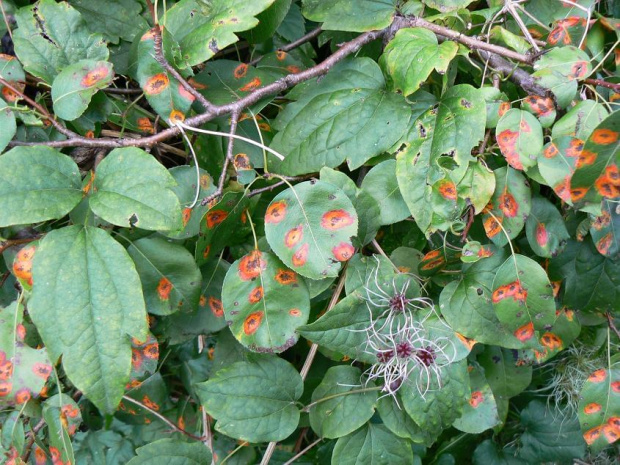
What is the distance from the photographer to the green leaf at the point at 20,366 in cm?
93

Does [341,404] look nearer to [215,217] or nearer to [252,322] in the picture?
[252,322]

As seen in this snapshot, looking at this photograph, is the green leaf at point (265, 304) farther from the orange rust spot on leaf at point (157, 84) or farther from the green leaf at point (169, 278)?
the orange rust spot on leaf at point (157, 84)

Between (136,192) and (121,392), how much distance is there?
298 millimetres

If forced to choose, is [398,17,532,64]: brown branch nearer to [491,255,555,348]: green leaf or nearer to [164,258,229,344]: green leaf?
[491,255,555,348]: green leaf

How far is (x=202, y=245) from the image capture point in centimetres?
94

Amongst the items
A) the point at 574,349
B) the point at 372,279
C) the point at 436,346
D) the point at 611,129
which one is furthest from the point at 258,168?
the point at 574,349

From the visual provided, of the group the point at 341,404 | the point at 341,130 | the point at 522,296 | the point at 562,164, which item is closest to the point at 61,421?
the point at 341,404

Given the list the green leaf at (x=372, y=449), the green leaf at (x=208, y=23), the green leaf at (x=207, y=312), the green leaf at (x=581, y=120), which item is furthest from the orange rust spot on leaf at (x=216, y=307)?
the green leaf at (x=581, y=120)

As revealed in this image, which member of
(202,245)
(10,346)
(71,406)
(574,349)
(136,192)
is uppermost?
(136,192)

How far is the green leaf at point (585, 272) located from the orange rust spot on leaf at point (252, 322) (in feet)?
1.76

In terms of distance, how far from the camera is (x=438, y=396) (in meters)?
0.90

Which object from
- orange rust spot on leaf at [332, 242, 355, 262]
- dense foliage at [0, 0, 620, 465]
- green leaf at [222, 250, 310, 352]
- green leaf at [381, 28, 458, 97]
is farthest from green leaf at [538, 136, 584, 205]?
green leaf at [222, 250, 310, 352]

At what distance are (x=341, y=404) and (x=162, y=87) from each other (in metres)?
0.62

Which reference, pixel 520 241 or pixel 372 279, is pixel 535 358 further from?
pixel 372 279
